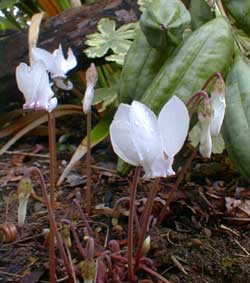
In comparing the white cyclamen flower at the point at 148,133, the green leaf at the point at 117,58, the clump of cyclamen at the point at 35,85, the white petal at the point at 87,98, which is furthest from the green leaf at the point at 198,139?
the white cyclamen flower at the point at 148,133

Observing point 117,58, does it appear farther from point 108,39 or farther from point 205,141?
point 205,141

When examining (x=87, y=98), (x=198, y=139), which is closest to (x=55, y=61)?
(x=87, y=98)

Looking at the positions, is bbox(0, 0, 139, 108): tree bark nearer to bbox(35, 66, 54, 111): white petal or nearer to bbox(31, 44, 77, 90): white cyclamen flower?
bbox(31, 44, 77, 90): white cyclamen flower

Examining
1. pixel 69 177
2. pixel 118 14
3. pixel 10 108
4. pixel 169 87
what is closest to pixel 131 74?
pixel 169 87

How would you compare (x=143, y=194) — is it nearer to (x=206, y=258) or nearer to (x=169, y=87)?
(x=206, y=258)

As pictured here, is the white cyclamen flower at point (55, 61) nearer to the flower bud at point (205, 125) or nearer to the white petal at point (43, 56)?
the white petal at point (43, 56)
